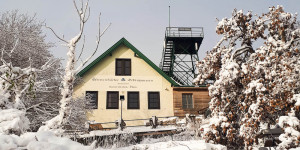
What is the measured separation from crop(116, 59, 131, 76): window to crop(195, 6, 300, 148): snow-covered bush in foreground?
45.9 ft

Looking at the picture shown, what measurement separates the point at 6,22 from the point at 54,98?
22.4ft

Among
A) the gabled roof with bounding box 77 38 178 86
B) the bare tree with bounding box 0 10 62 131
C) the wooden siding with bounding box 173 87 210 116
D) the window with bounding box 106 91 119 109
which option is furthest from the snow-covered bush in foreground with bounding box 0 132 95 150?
the wooden siding with bounding box 173 87 210 116

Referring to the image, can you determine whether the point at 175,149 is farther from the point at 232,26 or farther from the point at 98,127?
the point at 98,127

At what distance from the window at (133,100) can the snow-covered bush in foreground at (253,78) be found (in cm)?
1334

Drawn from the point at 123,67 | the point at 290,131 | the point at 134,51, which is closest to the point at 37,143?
the point at 290,131

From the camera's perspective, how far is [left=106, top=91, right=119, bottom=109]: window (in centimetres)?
2238

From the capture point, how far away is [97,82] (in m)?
22.7

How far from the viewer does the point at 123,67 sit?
2348 centimetres

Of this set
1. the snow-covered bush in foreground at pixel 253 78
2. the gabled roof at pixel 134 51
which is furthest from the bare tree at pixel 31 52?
the snow-covered bush in foreground at pixel 253 78

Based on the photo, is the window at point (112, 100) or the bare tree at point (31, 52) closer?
the bare tree at point (31, 52)

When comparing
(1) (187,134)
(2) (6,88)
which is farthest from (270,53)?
(1) (187,134)

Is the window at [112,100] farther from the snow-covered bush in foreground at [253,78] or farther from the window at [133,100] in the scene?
the snow-covered bush in foreground at [253,78]

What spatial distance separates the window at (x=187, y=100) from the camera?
23281 millimetres

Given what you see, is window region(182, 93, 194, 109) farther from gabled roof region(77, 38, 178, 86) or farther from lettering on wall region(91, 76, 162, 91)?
lettering on wall region(91, 76, 162, 91)
